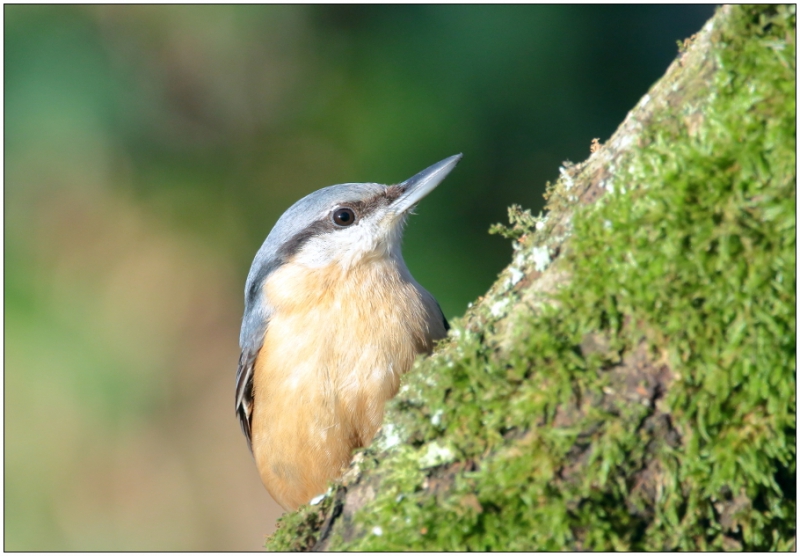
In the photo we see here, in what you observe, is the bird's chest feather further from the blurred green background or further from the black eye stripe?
the blurred green background

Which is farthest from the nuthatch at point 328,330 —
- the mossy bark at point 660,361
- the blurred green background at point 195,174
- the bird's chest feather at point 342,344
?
the blurred green background at point 195,174

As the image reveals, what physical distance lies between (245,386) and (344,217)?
1086 mm

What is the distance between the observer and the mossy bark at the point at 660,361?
1.54m

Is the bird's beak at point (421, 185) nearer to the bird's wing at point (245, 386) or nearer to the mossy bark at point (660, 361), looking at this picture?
the bird's wing at point (245, 386)

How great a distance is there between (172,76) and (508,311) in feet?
17.5

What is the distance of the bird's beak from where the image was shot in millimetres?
3498

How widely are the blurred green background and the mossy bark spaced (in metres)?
4.42

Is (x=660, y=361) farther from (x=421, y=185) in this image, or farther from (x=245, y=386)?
(x=245, y=386)

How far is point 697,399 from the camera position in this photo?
61.6 inches

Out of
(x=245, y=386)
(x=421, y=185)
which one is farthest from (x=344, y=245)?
(x=245, y=386)

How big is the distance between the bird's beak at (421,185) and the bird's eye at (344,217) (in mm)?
215

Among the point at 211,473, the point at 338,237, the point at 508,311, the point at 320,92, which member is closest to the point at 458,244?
the point at 320,92

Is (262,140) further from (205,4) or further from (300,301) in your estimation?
(300,301)

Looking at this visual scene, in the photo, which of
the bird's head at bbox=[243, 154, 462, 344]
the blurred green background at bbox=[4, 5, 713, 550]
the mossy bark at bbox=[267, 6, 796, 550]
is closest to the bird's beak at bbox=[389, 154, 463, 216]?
the bird's head at bbox=[243, 154, 462, 344]
